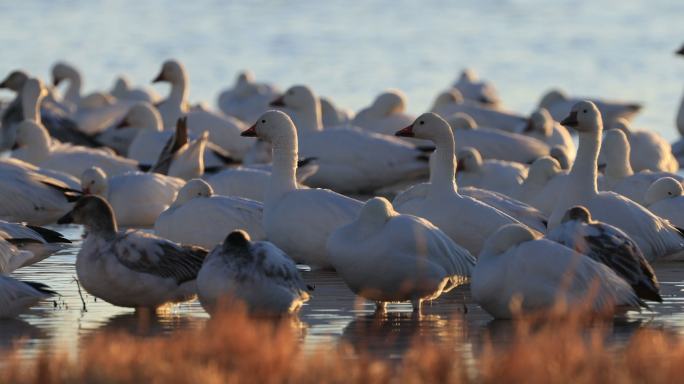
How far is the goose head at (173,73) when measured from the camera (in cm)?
2338

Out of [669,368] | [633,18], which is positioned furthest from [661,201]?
[633,18]

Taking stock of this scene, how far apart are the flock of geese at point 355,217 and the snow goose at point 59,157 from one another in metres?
0.02

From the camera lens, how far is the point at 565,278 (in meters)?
9.46

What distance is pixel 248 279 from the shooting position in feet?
31.5

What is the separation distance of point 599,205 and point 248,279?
3780 millimetres

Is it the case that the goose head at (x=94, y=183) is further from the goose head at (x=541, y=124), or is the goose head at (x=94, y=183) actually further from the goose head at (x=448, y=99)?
the goose head at (x=448, y=99)

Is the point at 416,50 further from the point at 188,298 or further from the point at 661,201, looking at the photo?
the point at 188,298

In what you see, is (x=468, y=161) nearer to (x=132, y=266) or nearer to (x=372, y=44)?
(x=132, y=266)

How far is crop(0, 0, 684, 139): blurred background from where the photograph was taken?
33.0 metres

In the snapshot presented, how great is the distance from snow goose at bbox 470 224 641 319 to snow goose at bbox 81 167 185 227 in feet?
20.4

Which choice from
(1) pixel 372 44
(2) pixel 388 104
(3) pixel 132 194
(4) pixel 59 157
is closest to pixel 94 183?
(3) pixel 132 194

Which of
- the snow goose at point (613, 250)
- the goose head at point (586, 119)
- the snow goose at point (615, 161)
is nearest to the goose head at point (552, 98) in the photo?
the snow goose at point (615, 161)

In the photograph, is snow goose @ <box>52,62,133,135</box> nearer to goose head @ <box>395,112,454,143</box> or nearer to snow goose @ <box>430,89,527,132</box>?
snow goose @ <box>430,89,527,132</box>

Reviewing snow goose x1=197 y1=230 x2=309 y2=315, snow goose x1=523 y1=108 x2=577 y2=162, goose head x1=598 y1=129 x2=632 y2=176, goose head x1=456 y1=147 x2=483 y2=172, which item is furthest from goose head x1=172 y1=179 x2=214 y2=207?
snow goose x1=523 y1=108 x2=577 y2=162
